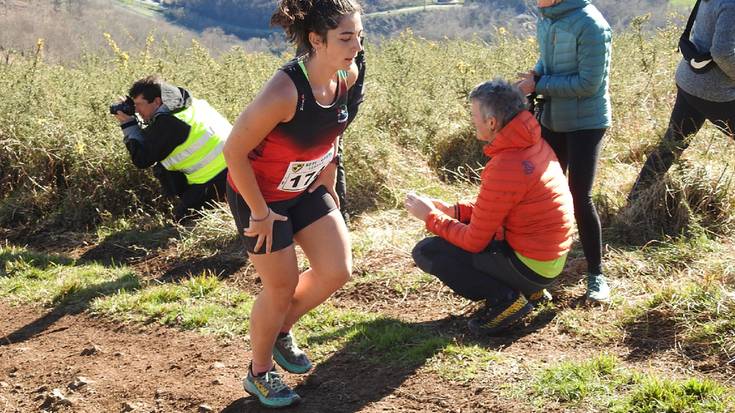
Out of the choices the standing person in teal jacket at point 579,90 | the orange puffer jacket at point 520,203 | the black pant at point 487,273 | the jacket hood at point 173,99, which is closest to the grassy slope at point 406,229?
the black pant at point 487,273

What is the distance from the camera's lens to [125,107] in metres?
6.48

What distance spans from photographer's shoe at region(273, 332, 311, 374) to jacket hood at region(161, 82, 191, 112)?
3.13m

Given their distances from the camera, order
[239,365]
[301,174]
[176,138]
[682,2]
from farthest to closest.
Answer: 1. [682,2]
2. [176,138]
3. [239,365]
4. [301,174]

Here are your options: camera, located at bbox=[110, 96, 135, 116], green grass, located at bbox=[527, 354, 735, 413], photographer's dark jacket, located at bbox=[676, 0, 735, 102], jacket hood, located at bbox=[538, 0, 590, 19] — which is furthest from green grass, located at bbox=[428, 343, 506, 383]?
camera, located at bbox=[110, 96, 135, 116]

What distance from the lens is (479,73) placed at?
8.48 meters

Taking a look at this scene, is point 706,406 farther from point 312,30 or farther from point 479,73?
point 479,73

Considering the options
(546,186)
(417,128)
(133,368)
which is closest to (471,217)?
(546,186)

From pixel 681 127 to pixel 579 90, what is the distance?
140 cm

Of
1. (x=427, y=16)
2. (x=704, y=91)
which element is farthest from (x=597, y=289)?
(x=427, y=16)

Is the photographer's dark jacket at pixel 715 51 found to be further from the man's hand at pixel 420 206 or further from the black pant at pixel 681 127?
the man's hand at pixel 420 206

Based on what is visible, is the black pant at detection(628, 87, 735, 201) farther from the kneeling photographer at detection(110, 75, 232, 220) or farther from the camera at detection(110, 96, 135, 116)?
the camera at detection(110, 96, 135, 116)

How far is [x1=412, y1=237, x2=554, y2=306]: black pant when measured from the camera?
4129 millimetres

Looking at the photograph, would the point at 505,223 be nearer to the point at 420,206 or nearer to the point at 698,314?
the point at 420,206

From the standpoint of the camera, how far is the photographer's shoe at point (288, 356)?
12.7ft
